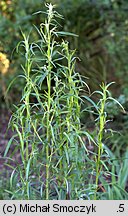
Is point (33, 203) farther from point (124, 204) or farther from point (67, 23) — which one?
point (67, 23)

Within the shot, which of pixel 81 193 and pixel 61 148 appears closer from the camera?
pixel 61 148

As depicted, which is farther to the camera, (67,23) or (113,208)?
(67,23)

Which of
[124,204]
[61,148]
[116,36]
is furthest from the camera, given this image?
[116,36]

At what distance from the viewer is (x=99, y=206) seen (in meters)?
2.58

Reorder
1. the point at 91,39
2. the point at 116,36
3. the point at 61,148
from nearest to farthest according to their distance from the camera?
the point at 61,148 → the point at 116,36 → the point at 91,39

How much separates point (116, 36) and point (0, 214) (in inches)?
123

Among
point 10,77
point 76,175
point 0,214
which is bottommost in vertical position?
point 0,214

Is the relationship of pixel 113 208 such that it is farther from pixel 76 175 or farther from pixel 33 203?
pixel 33 203

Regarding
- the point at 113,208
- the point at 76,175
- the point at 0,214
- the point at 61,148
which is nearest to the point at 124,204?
the point at 113,208

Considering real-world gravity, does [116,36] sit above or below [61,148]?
above

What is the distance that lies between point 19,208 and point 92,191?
41 centimetres

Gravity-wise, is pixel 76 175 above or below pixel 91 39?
below

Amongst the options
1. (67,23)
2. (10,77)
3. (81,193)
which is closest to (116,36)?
(67,23)

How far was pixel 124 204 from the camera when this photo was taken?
267 cm
